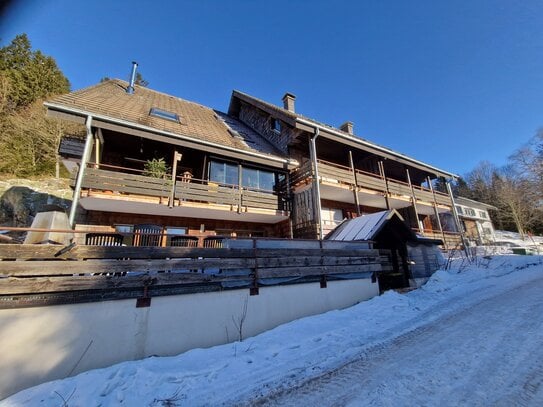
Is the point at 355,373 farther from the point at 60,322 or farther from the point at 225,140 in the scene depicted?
the point at 225,140

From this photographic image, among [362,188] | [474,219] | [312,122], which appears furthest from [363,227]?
[474,219]

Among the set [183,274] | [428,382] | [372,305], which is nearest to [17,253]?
[183,274]

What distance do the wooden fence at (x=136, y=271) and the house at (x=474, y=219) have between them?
28.4m

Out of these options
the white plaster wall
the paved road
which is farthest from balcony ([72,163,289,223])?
the paved road

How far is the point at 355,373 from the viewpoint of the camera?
3.52 m

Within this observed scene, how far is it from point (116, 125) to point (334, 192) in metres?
10.9

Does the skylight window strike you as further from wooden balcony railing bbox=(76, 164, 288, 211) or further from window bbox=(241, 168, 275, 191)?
window bbox=(241, 168, 275, 191)

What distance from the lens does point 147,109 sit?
12.9m

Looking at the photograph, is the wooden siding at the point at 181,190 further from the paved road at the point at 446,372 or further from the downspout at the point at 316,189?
the paved road at the point at 446,372

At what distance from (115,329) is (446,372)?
494 centimetres

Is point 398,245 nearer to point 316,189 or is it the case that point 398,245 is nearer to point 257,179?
point 316,189

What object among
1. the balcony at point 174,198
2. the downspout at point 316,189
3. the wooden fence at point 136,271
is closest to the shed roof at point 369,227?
the downspout at point 316,189

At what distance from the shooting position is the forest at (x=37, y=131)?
1905 cm

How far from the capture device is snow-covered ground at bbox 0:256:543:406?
2.97 m
